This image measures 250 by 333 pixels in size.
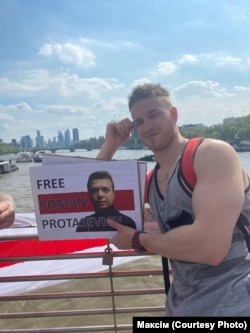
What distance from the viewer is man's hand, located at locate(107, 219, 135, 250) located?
226 cm

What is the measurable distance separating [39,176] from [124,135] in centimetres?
75

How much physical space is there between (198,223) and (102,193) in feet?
2.37

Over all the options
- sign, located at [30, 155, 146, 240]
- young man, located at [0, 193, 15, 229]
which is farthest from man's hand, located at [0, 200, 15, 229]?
sign, located at [30, 155, 146, 240]

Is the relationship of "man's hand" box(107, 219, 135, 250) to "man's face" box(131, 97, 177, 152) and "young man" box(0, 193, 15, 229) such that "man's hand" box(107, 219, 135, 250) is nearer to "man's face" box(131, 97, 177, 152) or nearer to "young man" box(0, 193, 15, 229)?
"man's face" box(131, 97, 177, 152)

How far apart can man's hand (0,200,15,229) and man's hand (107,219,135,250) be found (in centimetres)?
93

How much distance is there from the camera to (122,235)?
229 centimetres

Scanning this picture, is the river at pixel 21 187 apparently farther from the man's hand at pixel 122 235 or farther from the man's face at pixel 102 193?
the man's hand at pixel 122 235

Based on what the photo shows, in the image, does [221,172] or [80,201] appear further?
[80,201]

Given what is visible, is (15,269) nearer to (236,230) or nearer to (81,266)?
(81,266)

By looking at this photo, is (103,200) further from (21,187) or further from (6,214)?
(21,187)

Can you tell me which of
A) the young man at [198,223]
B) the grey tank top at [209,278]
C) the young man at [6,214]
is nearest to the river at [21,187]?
the young man at [6,214]

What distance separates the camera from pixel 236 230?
199 centimetres

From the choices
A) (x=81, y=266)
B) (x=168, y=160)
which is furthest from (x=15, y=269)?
(x=168, y=160)

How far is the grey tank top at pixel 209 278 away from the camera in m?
1.94
